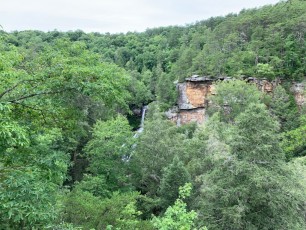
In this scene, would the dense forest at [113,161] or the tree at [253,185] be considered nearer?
the dense forest at [113,161]

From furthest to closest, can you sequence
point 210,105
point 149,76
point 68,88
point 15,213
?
point 149,76
point 210,105
point 68,88
point 15,213

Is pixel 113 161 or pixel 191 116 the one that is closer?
pixel 113 161

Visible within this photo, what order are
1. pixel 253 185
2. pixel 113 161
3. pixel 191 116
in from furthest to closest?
pixel 191 116 → pixel 113 161 → pixel 253 185

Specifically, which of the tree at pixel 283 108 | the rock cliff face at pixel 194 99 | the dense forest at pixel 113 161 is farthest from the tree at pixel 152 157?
the rock cliff face at pixel 194 99

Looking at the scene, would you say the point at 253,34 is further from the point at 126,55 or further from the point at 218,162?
the point at 126,55

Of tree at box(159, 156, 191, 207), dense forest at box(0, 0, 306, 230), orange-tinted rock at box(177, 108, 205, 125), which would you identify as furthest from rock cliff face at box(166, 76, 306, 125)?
tree at box(159, 156, 191, 207)

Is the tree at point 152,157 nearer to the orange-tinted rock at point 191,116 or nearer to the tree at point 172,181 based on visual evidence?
the tree at point 172,181

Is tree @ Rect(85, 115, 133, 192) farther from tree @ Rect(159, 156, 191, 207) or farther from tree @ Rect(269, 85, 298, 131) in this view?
tree @ Rect(269, 85, 298, 131)

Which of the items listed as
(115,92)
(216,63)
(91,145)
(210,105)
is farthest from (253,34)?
(115,92)

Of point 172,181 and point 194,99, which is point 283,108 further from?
point 172,181

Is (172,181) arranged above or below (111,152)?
below

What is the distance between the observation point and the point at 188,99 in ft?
144

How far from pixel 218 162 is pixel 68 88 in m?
9.13

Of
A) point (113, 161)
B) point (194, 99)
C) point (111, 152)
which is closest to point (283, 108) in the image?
point (194, 99)
